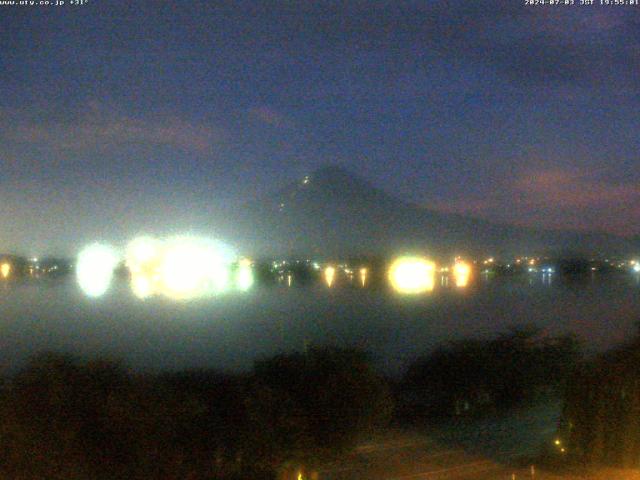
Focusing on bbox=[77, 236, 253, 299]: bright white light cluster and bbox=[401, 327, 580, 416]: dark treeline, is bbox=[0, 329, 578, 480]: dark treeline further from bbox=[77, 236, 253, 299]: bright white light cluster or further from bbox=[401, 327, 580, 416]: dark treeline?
bbox=[77, 236, 253, 299]: bright white light cluster

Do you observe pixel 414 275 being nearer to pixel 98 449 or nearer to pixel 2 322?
pixel 2 322

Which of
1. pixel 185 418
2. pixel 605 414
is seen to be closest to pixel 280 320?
pixel 605 414

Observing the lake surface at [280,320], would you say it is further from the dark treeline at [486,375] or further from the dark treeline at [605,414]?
the dark treeline at [605,414]

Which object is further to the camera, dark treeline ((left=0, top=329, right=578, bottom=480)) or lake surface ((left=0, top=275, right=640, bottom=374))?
lake surface ((left=0, top=275, right=640, bottom=374))

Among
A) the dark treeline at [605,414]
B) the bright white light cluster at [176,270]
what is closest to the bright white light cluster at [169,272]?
the bright white light cluster at [176,270]

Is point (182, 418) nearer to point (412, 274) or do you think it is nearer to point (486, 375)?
point (486, 375)

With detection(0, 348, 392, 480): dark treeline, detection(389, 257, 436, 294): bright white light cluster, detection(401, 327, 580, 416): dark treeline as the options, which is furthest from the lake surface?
detection(0, 348, 392, 480): dark treeline
